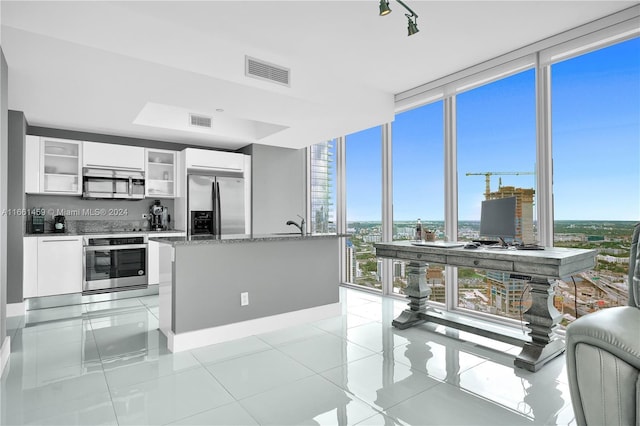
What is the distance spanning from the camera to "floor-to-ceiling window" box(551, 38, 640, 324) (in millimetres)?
3020

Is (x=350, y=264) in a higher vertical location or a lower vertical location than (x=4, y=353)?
higher

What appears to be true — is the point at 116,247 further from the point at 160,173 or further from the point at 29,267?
the point at 160,173

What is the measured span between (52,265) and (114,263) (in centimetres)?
66

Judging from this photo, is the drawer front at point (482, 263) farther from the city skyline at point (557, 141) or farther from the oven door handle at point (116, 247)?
the oven door handle at point (116, 247)

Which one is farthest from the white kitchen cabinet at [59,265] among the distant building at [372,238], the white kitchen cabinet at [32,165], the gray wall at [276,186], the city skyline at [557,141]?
the city skyline at [557,141]

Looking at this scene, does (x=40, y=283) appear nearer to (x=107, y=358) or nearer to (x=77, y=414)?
(x=107, y=358)

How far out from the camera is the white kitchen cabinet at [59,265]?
14.0 ft

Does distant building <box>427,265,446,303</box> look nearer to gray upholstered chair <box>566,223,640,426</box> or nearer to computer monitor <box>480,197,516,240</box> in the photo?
computer monitor <box>480,197,516,240</box>

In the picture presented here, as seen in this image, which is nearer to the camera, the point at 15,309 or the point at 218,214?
the point at 15,309

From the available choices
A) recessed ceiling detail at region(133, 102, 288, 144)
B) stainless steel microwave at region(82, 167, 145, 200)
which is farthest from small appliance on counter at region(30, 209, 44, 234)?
recessed ceiling detail at region(133, 102, 288, 144)

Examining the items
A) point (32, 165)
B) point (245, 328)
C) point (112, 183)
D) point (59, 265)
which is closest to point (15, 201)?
point (32, 165)

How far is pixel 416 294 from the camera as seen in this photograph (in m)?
3.66

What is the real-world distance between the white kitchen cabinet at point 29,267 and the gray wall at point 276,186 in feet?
9.28

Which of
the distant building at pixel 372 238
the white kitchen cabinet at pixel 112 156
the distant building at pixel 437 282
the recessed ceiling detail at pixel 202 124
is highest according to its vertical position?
the recessed ceiling detail at pixel 202 124
